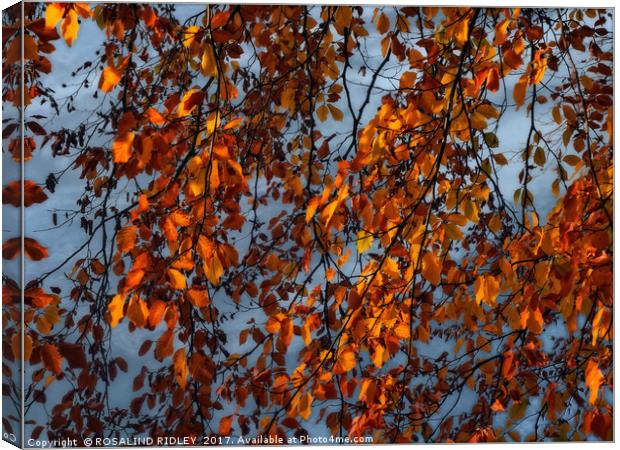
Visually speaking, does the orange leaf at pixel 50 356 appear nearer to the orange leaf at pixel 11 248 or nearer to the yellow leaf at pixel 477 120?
the orange leaf at pixel 11 248

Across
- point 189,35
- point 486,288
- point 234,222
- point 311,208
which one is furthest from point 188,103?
point 486,288

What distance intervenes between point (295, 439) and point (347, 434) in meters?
0.17

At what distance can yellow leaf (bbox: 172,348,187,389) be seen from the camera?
320 centimetres

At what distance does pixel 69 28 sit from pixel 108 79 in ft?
0.65

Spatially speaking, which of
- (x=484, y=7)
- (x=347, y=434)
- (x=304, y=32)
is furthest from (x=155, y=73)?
(x=347, y=434)

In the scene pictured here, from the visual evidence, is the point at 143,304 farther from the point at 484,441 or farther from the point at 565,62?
the point at 565,62

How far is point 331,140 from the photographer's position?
328 cm

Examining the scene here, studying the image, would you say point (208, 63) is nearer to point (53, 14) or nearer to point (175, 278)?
point (53, 14)

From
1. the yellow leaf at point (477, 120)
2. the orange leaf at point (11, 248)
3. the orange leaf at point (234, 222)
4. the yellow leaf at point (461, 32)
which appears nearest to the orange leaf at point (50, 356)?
the orange leaf at point (11, 248)

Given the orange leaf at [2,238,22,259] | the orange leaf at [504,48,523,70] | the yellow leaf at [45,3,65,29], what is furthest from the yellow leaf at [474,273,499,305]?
the yellow leaf at [45,3,65,29]

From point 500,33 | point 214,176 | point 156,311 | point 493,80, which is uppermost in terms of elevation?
point 500,33

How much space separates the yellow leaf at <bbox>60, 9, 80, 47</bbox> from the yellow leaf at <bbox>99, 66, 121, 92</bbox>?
5.5 inches

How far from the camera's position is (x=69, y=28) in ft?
10.4

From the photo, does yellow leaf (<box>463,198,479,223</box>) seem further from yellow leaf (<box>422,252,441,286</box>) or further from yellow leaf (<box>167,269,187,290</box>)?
yellow leaf (<box>167,269,187,290</box>)
